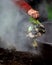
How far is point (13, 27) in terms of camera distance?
10.9 feet

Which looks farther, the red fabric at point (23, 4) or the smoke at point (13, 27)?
the red fabric at point (23, 4)

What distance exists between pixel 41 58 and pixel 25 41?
2.20 feet

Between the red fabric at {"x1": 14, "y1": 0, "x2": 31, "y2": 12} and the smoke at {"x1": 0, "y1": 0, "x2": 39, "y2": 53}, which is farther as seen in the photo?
the red fabric at {"x1": 14, "y1": 0, "x2": 31, "y2": 12}

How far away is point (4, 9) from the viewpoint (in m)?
3.68

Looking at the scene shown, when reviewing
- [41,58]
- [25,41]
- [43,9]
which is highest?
[43,9]

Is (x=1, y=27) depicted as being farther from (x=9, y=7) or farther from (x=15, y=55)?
(x=15, y=55)

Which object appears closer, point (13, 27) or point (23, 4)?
point (23, 4)

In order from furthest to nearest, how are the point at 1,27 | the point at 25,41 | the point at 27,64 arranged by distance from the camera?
the point at 1,27 < the point at 25,41 < the point at 27,64

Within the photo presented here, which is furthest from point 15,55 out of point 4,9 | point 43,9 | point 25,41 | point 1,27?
point 43,9

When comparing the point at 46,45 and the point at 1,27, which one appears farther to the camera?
the point at 1,27

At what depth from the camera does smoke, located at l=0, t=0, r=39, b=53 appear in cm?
279

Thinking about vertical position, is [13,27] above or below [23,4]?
below

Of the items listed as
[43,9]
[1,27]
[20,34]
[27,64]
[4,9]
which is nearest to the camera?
[27,64]

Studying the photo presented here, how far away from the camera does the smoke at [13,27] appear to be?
110 inches
